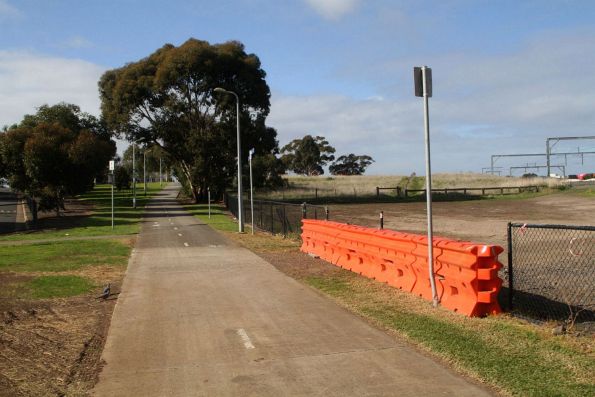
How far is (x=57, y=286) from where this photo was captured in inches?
435

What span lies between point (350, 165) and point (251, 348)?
13439 cm

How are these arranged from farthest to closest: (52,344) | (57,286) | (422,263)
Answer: (57,286), (422,263), (52,344)

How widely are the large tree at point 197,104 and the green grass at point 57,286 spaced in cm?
3568

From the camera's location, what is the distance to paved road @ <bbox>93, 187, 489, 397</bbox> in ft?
17.2

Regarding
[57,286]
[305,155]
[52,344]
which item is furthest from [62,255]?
[305,155]

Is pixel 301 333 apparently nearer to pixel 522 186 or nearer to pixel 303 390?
pixel 303 390

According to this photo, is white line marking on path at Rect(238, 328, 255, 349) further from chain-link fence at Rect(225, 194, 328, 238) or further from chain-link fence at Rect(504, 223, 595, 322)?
chain-link fence at Rect(225, 194, 328, 238)

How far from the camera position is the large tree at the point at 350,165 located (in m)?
139

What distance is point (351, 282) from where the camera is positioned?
10961 mm

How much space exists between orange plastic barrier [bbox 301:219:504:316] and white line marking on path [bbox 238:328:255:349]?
296 cm

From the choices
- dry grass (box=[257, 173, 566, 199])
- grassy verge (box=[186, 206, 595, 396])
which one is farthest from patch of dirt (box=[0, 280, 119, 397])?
dry grass (box=[257, 173, 566, 199])

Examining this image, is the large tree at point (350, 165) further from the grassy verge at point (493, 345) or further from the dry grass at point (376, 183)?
the grassy verge at point (493, 345)

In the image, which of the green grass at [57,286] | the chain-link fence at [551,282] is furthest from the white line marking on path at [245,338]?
the green grass at [57,286]

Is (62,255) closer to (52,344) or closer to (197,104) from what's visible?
(52,344)
